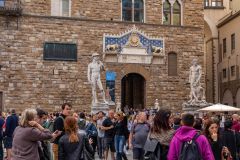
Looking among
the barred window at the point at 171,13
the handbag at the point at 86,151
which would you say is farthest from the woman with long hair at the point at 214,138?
the barred window at the point at 171,13

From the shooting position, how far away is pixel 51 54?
26.0 meters

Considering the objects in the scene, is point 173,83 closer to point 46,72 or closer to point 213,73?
point 46,72

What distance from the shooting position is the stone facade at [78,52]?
998 inches

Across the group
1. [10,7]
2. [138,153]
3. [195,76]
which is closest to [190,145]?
[138,153]

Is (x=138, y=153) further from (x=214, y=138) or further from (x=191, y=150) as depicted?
(x=191, y=150)

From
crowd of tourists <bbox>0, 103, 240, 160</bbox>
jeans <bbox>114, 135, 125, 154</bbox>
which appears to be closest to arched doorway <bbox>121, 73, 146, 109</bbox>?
jeans <bbox>114, 135, 125, 154</bbox>

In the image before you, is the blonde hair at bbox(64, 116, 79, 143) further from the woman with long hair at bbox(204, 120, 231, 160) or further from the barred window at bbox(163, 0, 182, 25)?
the barred window at bbox(163, 0, 182, 25)

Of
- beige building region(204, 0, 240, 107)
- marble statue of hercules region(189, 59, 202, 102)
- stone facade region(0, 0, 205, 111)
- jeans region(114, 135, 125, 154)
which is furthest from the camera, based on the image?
beige building region(204, 0, 240, 107)

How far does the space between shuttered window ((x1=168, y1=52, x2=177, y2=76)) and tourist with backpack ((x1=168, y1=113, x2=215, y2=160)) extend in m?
22.4

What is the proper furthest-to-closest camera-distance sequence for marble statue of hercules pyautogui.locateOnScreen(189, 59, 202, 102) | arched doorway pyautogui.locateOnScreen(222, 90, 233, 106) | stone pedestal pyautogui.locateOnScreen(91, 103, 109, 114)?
arched doorway pyautogui.locateOnScreen(222, 90, 233, 106) < marble statue of hercules pyautogui.locateOnScreen(189, 59, 202, 102) < stone pedestal pyautogui.locateOnScreen(91, 103, 109, 114)

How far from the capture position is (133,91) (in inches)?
1181

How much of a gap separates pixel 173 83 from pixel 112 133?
15.1 meters

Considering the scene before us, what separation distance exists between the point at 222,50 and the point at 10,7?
18.4m

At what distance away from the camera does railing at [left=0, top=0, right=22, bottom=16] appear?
25.2 metres
